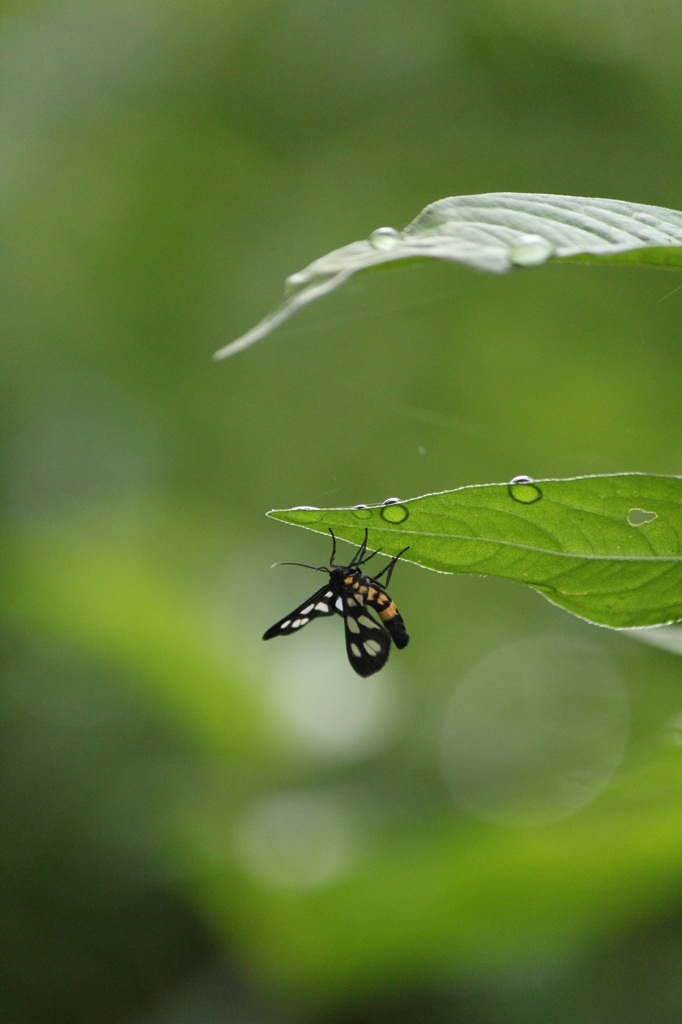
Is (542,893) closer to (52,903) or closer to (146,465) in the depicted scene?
(52,903)

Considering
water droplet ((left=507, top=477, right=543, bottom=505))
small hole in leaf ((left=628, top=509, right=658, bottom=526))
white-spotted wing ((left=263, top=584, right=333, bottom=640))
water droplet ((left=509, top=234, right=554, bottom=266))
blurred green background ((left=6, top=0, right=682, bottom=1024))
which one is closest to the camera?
water droplet ((left=509, top=234, right=554, bottom=266))

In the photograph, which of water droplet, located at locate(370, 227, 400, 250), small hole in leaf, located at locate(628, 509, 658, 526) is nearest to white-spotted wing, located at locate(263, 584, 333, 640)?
small hole in leaf, located at locate(628, 509, 658, 526)

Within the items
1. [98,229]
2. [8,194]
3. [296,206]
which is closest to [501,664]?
[296,206]

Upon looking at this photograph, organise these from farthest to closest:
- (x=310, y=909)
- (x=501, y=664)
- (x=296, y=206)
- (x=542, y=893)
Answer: (x=296, y=206) < (x=501, y=664) < (x=310, y=909) < (x=542, y=893)

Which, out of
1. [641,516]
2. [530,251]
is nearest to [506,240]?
[530,251]

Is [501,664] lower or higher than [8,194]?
lower

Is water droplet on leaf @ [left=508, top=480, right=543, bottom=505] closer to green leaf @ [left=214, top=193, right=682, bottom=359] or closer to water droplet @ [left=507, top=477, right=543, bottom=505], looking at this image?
water droplet @ [left=507, top=477, right=543, bottom=505]
